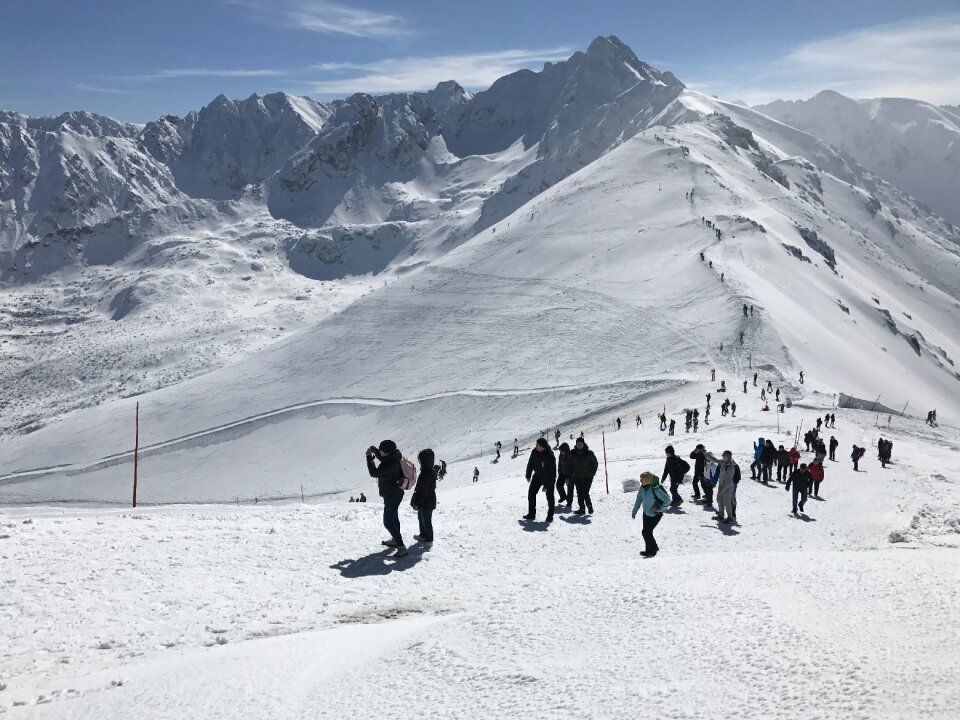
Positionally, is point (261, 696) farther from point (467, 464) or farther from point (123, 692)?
point (467, 464)

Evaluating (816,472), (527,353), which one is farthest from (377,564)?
(527,353)

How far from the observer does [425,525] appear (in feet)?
47.2

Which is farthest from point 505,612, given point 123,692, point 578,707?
point 123,692

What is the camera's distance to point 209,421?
7725 centimetres

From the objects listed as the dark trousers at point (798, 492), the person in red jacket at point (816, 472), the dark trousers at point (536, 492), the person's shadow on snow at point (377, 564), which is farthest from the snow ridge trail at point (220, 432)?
the person's shadow on snow at point (377, 564)

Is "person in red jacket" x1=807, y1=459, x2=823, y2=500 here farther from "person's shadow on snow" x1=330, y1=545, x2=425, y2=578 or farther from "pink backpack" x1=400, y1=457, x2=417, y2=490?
"pink backpack" x1=400, y1=457, x2=417, y2=490

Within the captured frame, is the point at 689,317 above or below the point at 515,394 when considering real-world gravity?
above

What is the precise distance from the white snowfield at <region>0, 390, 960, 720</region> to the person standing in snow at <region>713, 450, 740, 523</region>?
2.06 metres

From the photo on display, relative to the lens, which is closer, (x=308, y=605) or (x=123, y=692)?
(x=123, y=692)

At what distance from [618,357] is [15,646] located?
61.0 metres

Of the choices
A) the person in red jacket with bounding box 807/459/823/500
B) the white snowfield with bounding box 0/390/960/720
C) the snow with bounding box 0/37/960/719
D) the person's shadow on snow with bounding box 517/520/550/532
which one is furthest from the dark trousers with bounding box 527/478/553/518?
the person in red jacket with bounding box 807/459/823/500

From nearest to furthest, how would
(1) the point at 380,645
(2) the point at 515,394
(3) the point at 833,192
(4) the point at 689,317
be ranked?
(1) the point at 380,645
(2) the point at 515,394
(4) the point at 689,317
(3) the point at 833,192

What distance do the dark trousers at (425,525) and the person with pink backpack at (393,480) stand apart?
775 millimetres

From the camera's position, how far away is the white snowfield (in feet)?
24.0
